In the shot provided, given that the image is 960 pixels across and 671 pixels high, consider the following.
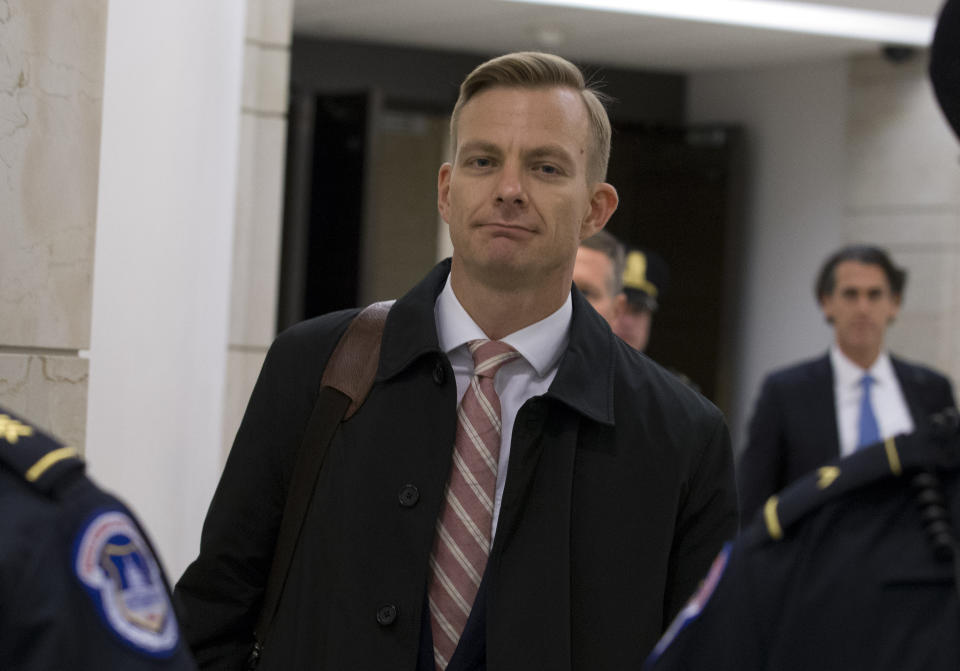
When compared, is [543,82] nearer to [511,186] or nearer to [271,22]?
[511,186]

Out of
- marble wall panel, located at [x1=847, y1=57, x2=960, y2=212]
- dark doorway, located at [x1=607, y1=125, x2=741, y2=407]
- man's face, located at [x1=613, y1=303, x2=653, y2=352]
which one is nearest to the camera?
man's face, located at [x1=613, y1=303, x2=653, y2=352]

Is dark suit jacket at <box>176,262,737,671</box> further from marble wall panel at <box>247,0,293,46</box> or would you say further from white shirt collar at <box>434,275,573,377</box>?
marble wall panel at <box>247,0,293,46</box>

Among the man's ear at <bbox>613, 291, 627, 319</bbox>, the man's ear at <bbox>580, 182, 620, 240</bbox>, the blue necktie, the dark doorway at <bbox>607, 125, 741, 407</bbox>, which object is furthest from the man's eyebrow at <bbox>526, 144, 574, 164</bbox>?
the dark doorway at <bbox>607, 125, 741, 407</bbox>

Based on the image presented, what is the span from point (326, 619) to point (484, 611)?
229mm

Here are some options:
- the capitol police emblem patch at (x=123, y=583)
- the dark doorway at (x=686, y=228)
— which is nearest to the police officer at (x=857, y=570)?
the capitol police emblem patch at (x=123, y=583)

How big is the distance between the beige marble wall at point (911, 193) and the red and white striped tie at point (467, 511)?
7469mm

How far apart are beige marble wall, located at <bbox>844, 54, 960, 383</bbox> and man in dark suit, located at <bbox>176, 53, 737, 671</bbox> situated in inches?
287

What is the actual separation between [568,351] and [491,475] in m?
0.23

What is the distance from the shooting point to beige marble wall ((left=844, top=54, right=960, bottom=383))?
916cm

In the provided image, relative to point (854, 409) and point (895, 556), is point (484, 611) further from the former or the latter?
point (854, 409)

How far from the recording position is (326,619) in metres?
2.10

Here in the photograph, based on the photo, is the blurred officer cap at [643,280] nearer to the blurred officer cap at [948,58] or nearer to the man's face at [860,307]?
the man's face at [860,307]

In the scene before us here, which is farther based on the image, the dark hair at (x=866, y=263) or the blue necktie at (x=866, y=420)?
the dark hair at (x=866, y=263)

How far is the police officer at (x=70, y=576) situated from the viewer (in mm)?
1066
